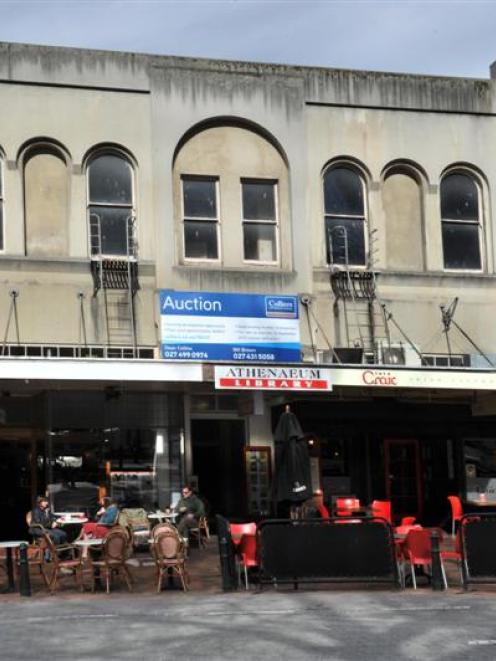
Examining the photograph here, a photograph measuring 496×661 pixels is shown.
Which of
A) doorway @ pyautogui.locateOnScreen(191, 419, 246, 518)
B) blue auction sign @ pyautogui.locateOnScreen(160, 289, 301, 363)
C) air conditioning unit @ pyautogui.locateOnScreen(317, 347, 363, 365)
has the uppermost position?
blue auction sign @ pyautogui.locateOnScreen(160, 289, 301, 363)

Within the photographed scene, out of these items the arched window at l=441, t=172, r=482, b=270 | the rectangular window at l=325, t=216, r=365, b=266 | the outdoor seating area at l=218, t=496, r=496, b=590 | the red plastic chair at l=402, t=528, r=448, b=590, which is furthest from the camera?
the arched window at l=441, t=172, r=482, b=270

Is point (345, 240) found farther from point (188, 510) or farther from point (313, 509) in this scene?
point (313, 509)

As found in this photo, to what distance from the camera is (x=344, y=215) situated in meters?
22.8

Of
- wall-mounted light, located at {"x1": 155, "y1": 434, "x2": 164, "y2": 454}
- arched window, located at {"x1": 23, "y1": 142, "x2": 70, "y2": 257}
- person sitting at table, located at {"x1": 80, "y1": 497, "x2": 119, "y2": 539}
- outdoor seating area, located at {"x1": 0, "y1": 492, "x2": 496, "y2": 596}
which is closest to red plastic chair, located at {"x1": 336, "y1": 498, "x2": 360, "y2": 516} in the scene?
outdoor seating area, located at {"x1": 0, "y1": 492, "x2": 496, "y2": 596}

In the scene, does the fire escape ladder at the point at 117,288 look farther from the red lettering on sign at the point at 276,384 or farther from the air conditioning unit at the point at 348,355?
the air conditioning unit at the point at 348,355

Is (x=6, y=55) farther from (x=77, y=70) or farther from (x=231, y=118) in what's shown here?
(x=231, y=118)

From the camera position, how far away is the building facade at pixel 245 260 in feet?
68.3

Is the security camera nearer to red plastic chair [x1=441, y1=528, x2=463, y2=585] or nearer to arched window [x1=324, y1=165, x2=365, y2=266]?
arched window [x1=324, y1=165, x2=365, y2=266]

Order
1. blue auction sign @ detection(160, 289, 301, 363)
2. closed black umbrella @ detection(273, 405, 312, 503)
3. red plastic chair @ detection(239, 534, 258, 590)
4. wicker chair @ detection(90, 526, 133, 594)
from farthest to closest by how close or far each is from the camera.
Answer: blue auction sign @ detection(160, 289, 301, 363) → closed black umbrella @ detection(273, 405, 312, 503) → wicker chair @ detection(90, 526, 133, 594) → red plastic chair @ detection(239, 534, 258, 590)

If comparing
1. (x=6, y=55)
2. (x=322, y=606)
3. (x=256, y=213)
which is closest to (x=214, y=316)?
(x=256, y=213)

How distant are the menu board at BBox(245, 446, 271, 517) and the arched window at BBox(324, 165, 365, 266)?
14.0 ft

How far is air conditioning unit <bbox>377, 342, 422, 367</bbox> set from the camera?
72.4ft

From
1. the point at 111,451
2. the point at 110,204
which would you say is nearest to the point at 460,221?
the point at 110,204

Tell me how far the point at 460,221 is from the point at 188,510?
29.6 feet
